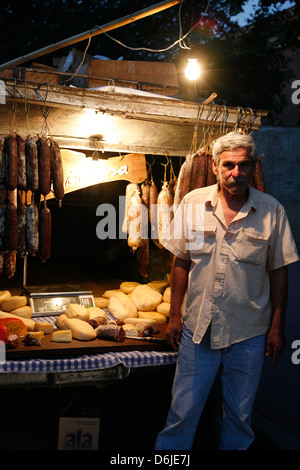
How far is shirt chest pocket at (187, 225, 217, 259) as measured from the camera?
10.1 ft

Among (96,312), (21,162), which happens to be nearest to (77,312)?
(96,312)

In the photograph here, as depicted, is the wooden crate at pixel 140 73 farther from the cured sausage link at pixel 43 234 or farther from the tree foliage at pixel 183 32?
the tree foliage at pixel 183 32

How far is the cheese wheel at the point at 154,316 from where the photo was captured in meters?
4.27

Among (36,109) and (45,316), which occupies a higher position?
(36,109)

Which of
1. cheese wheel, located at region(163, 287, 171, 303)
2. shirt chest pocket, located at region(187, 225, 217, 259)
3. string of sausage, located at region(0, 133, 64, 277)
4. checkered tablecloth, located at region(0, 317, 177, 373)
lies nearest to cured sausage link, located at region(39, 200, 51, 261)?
string of sausage, located at region(0, 133, 64, 277)

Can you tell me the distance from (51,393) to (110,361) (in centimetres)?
184

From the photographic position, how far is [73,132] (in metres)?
4.13

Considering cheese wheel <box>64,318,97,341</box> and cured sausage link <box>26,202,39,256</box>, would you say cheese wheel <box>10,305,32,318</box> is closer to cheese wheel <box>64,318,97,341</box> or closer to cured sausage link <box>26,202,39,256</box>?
cheese wheel <box>64,318,97,341</box>

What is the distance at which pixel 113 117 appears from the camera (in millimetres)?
4004

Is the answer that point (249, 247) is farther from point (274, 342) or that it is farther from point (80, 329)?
point (80, 329)

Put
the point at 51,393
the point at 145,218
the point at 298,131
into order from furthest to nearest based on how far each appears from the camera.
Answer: the point at 298,131
the point at 51,393
the point at 145,218

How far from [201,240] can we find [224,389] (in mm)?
1108

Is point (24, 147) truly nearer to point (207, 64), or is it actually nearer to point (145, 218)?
A: point (145, 218)

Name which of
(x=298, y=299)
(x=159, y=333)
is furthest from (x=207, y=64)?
(x=159, y=333)
